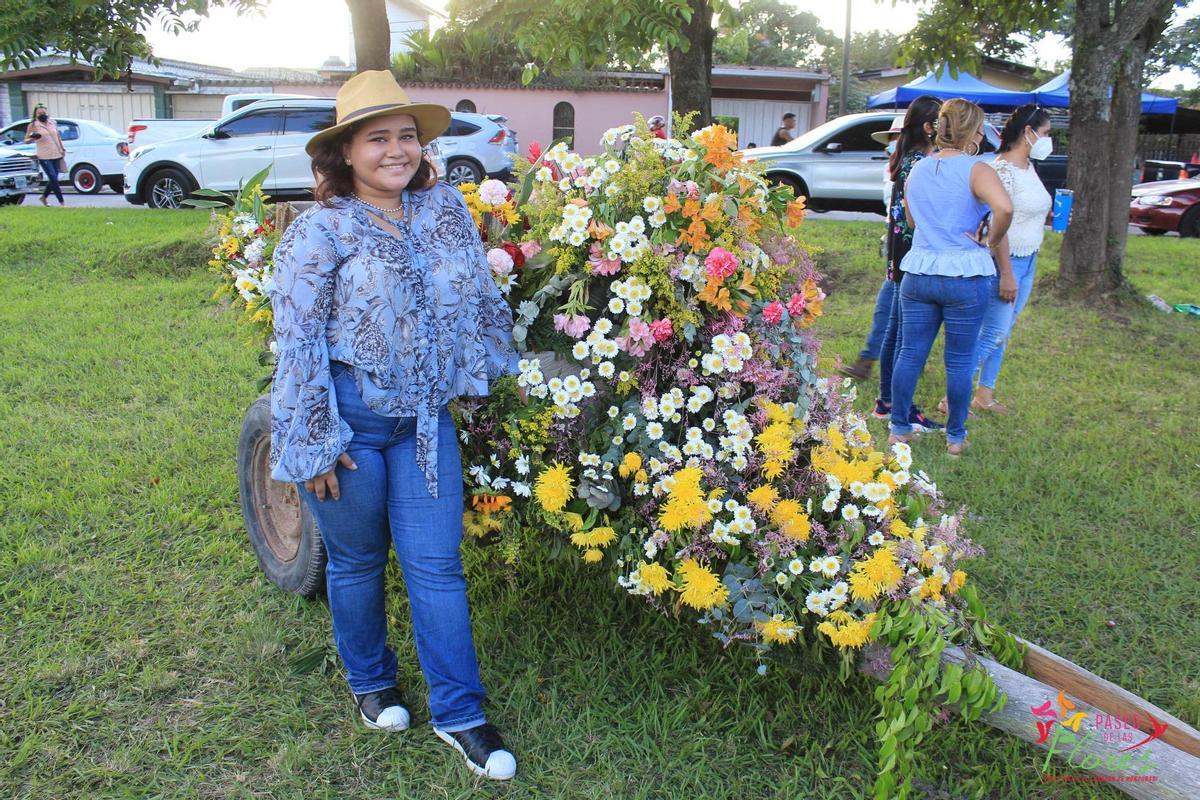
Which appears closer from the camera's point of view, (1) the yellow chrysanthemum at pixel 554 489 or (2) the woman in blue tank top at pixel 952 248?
(1) the yellow chrysanthemum at pixel 554 489

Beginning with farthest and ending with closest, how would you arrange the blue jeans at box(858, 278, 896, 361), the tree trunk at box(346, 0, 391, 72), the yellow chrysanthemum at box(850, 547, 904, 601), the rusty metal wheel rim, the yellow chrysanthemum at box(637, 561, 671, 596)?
the tree trunk at box(346, 0, 391, 72) → the blue jeans at box(858, 278, 896, 361) → the rusty metal wheel rim → the yellow chrysanthemum at box(637, 561, 671, 596) → the yellow chrysanthemum at box(850, 547, 904, 601)

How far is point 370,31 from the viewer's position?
638 centimetres

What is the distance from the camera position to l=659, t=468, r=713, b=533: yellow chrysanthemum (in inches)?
95.7

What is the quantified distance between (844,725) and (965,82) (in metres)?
20.5

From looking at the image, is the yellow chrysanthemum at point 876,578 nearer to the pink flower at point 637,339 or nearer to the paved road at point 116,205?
the pink flower at point 637,339

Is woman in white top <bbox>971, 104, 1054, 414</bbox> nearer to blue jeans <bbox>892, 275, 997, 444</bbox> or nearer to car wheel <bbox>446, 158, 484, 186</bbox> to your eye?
blue jeans <bbox>892, 275, 997, 444</bbox>

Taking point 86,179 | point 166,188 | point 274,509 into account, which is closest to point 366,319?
point 274,509

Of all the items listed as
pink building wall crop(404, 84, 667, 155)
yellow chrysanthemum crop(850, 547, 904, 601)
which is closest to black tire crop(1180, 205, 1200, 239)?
pink building wall crop(404, 84, 667, 155)

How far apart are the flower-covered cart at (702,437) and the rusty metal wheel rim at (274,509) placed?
0.78 m

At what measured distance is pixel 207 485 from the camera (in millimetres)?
4285

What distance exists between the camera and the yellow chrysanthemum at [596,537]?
8.42ft

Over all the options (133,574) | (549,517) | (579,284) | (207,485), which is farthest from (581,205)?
(207,485)

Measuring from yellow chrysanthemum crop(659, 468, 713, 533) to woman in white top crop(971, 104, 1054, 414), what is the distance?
3119mm

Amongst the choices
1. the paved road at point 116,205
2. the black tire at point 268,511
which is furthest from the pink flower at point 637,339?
the paved road at point 116,205
